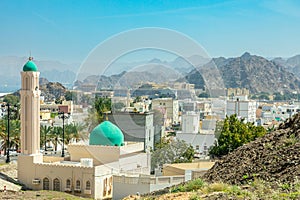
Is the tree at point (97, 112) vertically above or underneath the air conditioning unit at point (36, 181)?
above

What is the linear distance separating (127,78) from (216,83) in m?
12.6

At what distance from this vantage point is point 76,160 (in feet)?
69.6

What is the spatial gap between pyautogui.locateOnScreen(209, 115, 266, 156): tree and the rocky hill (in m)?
12.7

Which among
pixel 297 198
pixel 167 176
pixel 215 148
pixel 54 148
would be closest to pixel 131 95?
pixel 167 176

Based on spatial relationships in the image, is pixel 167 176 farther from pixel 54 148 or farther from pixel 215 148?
pixel 54 148

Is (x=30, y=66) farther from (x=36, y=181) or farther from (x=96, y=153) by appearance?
(x=36, y=181)

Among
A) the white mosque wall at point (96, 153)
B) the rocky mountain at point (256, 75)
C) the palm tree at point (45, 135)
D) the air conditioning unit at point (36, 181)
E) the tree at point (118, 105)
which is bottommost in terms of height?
the air conditioning unit at point (36, 181)

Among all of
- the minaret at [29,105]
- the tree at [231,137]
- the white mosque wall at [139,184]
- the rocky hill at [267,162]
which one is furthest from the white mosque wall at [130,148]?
the rocky hill at [267,162]

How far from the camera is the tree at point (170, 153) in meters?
15.9

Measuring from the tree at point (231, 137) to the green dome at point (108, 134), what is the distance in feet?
15.0

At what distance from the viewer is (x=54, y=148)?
36.0m

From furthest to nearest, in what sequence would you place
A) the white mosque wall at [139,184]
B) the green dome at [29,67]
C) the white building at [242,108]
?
the white building at [242,108] < the green dome at [29,67] < the white mosque wall at [139,184]

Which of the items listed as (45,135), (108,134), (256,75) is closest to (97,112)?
(108,134)

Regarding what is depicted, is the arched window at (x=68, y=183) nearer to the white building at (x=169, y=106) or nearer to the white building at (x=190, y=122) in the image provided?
the white building at (x=169, y=106)
